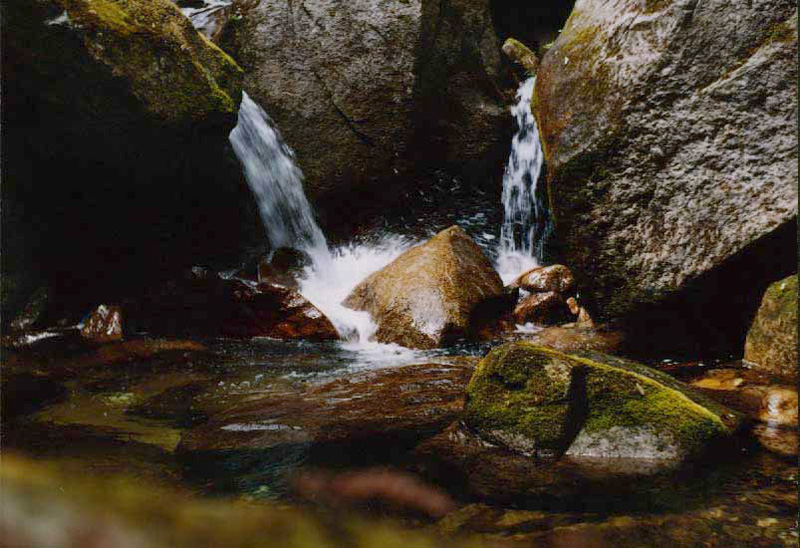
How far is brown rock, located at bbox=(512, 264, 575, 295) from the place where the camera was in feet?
26.4

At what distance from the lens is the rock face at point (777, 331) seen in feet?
13.1

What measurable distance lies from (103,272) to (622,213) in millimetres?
6241

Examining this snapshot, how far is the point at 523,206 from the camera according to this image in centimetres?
1013

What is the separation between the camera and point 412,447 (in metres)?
3.04

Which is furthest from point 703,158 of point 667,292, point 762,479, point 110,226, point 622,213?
point 110,226

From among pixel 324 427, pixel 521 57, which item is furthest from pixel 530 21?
pixel 324 427

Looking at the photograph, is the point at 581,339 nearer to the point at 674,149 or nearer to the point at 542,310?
the point at 542,310

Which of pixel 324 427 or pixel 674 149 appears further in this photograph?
pixel 674 149

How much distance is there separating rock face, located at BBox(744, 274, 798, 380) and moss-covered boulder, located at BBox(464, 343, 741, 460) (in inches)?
55.1

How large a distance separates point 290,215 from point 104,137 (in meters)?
4.17

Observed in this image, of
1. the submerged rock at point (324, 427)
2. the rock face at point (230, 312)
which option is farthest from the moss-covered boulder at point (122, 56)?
the submerged rock at point (324, 427)

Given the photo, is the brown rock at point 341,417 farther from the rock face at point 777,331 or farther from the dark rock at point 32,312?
the dark rock at point 32,312

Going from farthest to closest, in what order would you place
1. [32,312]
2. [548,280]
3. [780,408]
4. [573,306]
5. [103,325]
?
[548,280]
[573,306]
[103,325]
[32,312]
[780,408]

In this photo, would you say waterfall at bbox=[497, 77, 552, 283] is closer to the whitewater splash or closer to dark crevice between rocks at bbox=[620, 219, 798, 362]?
the whitewater splash
